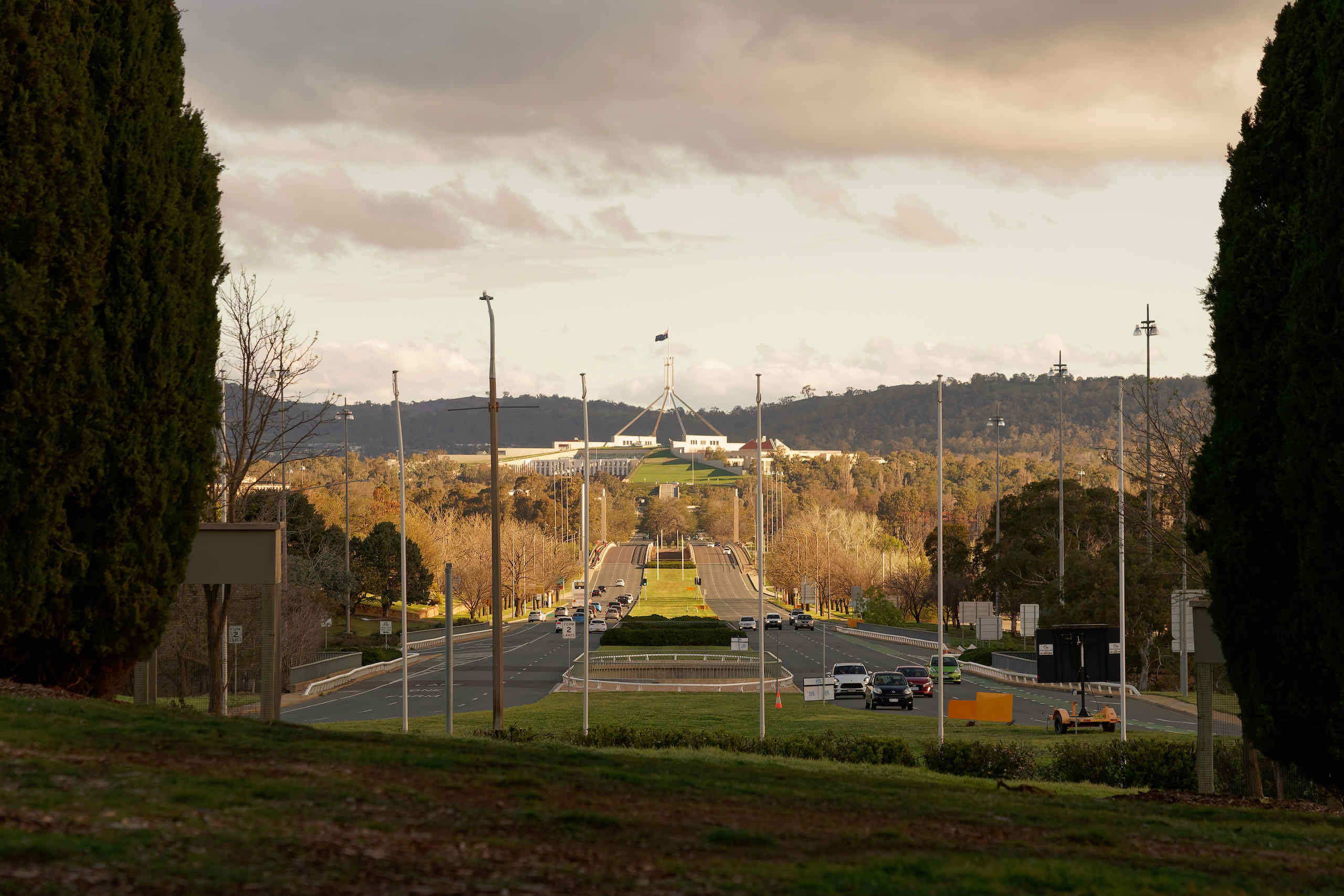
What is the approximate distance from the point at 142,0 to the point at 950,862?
15622mm

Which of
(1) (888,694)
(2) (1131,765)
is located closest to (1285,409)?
(2) (1131,765)

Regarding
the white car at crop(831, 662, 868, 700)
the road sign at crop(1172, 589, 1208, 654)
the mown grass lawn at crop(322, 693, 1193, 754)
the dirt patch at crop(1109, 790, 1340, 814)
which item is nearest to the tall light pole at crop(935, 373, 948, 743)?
the mown grass lawn at crop(322, 693, 1193, 754)

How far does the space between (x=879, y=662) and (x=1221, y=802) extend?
5176 cm

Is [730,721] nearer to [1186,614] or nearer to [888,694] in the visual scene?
[888,694]

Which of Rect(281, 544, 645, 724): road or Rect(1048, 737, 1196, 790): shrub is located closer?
Rect(1048, 737, 1196, 790): shrub

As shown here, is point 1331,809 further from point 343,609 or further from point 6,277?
point 343,609

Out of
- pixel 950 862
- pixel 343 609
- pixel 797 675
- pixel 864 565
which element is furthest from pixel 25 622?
pixel 864 565

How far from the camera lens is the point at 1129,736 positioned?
3356 cm

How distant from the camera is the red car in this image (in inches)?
2001

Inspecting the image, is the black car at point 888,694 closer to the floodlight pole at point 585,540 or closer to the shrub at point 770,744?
the floodlight pole at point 585,540

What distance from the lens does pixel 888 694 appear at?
46312 mm

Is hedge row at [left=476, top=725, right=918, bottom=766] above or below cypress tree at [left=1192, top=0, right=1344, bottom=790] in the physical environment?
below

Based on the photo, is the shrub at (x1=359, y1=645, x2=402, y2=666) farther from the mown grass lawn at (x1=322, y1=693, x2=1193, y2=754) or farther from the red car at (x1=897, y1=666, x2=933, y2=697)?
the red car at (x1=897, y1=666, x2=933, y2=697)

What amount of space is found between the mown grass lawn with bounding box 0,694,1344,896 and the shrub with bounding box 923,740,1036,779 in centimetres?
955
